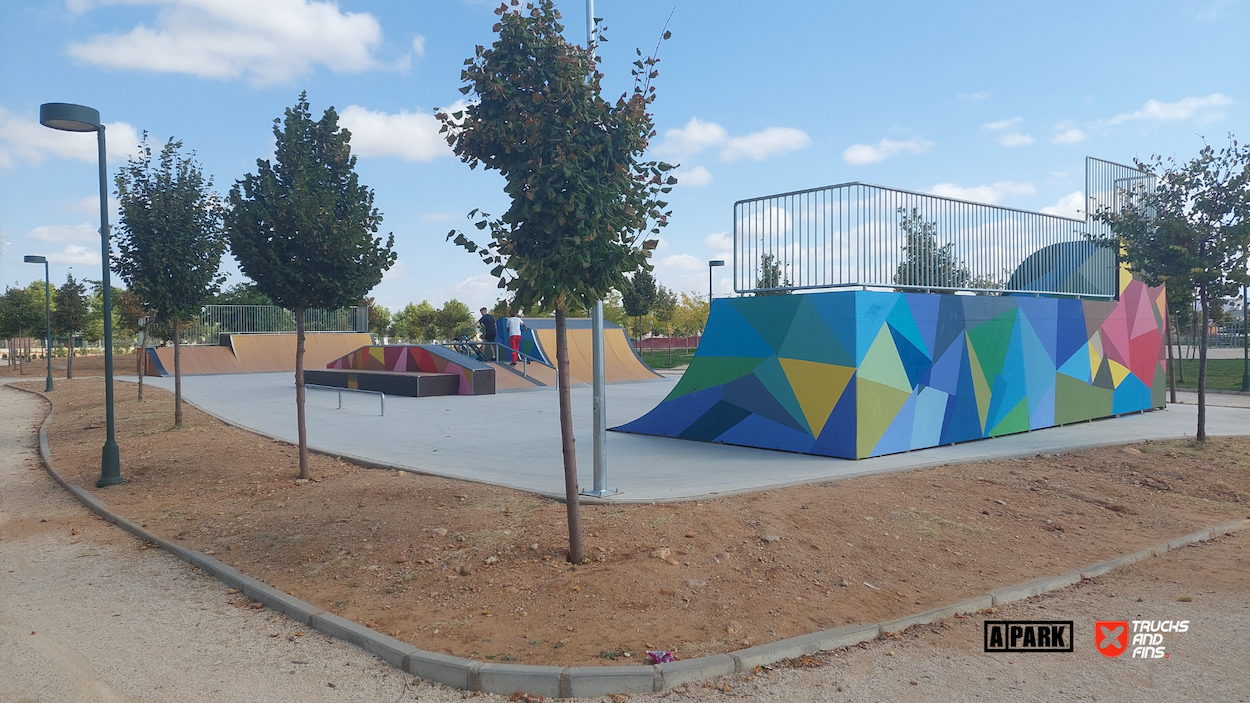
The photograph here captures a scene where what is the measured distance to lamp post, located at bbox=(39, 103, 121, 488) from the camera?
9.06m

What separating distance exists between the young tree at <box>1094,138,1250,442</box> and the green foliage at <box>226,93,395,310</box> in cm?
1161

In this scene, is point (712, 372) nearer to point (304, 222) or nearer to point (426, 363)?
point (304, 222)

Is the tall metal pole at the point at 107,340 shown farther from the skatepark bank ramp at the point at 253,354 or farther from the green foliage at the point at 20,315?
the green foliage at the point at 20,315

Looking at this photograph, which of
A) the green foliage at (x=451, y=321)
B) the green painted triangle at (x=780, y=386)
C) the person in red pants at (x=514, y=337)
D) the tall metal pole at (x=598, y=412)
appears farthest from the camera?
the green foliage at (x=451, y=321)

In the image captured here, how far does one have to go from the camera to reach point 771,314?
10.6m

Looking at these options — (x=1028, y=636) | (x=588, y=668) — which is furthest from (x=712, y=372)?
(x=588, y=668)

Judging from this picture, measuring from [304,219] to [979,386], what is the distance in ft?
31.9

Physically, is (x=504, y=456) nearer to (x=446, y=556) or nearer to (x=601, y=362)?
(x=601, y=362)

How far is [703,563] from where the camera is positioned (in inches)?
210

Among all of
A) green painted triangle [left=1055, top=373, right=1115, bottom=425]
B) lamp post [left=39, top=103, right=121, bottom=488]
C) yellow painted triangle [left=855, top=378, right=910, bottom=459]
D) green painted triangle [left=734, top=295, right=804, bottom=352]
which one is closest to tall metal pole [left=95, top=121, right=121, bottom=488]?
lamp post [left=39, top=103, right=121, bottom=488]

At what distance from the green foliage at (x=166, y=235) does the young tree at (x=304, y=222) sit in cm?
601

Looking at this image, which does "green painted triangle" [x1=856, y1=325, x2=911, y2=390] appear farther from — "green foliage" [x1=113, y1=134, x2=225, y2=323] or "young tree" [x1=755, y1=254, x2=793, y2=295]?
"green foliage" [x1=113, y1=134, x2=225, y2=323]

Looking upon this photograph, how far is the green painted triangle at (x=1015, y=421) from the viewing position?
1184 centimetres

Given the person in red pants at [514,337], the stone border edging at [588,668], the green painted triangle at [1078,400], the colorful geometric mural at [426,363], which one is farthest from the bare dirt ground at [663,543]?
the person in red pants at [514,337]
